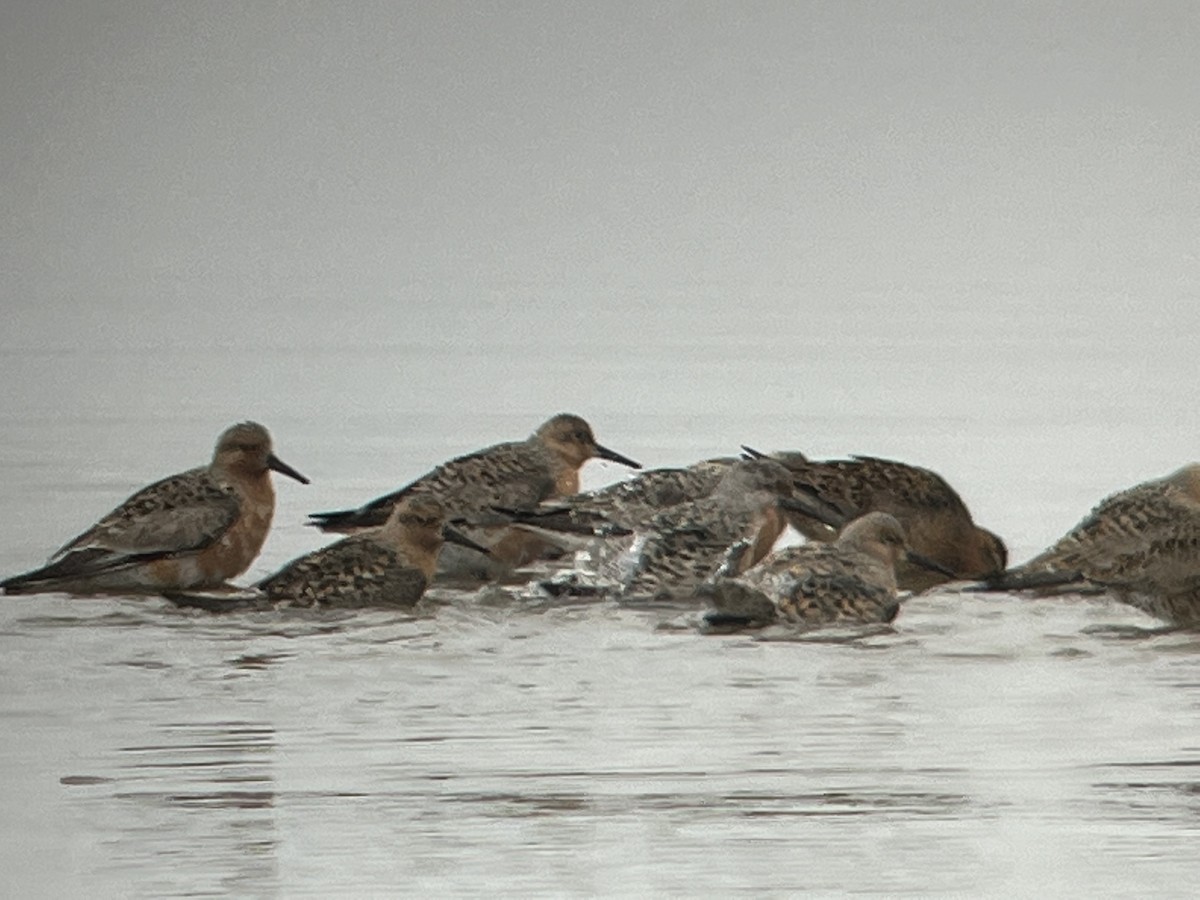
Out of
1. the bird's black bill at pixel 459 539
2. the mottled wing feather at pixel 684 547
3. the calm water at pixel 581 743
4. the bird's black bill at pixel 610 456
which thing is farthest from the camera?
the bird's black bill at pixel 610 456

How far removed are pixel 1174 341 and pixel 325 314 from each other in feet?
15.2

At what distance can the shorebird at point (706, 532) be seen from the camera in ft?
28.7

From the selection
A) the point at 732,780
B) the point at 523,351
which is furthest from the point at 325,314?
the point at 732,780

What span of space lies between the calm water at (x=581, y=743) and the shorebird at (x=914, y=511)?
0.29 metres

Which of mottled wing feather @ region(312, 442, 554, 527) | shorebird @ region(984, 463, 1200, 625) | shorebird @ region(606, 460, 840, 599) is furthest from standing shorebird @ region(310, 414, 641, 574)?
shorebird @ region(984, 463, 1200, 625)

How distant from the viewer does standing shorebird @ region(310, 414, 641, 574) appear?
9.35 metres

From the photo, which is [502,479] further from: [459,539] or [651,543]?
[651,543]

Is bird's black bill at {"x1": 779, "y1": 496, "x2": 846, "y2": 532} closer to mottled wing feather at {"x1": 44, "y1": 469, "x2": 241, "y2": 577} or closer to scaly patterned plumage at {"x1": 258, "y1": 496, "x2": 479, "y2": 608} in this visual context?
scaly patterned plumage at {"x1": 258, "y1": 496, "x2": 479, "y2": 608}

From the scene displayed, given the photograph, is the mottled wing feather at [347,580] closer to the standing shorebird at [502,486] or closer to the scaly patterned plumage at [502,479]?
the standing shorebird at [502,486]

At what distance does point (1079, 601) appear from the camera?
891 cm

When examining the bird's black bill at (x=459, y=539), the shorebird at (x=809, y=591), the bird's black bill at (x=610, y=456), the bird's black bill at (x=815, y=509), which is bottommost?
the shorebird at (x=809, y=591)

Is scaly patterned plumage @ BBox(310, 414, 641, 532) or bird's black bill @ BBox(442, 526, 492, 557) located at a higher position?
scaly patterned plumage @ BBox(310, 414, 641, 532)

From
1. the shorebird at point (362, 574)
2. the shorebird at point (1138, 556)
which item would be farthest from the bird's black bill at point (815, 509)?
the shorebird at point (362, 574)

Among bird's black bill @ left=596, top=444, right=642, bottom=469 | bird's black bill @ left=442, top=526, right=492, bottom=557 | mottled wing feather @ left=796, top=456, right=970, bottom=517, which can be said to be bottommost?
bird's black bill @ left=442, top=526, right=492, bottom=557
